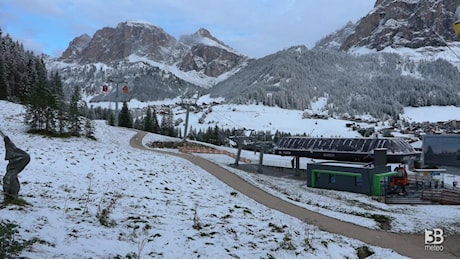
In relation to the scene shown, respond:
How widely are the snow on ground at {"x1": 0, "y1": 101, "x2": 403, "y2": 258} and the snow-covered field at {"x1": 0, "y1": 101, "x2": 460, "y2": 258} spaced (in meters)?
0.03

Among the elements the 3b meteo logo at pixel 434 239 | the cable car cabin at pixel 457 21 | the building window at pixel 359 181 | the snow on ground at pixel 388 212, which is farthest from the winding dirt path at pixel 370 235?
the building window at pixel 359 181

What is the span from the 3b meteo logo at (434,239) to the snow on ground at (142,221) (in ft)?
10.6

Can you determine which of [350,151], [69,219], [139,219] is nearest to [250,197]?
[139,219]

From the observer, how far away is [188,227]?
35.8ft

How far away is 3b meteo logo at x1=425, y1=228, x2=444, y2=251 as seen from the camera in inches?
535

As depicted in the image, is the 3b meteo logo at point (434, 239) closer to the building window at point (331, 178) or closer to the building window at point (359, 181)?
the building window at point (359, 181)

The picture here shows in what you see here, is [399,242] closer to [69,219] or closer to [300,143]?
[69,219]

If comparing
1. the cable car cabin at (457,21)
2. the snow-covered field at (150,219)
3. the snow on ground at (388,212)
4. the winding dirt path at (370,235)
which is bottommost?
the snow on ground at (388,212)

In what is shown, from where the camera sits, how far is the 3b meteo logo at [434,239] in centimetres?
1359

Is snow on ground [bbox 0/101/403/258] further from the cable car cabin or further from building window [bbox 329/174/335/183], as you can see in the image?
building window [bbox 329/174/335/183]

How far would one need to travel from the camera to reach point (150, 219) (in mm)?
11164

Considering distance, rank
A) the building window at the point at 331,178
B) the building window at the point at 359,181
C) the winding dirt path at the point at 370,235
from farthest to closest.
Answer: the building window at the point at 331,178
the building window at the point at 359,181
the winding dirt path at the point at 370,235

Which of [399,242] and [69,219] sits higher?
[69,219]

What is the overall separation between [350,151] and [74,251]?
3472 cm
